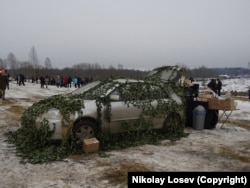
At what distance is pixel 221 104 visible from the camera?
10625 millimetres

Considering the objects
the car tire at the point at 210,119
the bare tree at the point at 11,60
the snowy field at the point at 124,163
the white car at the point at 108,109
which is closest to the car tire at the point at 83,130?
the white car at the point at 108,109

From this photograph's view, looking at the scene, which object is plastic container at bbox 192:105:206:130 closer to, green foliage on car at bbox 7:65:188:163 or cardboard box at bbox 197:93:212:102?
cardboard box at bbox 197:93:212:102

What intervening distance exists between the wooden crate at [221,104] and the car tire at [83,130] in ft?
15.4

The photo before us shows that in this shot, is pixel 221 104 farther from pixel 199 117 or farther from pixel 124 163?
pixel 124 163

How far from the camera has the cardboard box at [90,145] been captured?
24.1ft

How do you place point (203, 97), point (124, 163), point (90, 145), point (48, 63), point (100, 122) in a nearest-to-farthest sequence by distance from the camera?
point (124, 163) < point (90, 145) < point (100, 122) < point (203, 97) < point (48, 63)

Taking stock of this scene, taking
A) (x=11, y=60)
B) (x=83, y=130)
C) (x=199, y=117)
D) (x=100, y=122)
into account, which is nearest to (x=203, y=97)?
(x=199, y=117)

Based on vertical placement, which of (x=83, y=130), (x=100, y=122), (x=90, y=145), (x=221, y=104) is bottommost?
(x=90, y=145)

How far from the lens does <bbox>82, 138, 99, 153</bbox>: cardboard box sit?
24.1 ft

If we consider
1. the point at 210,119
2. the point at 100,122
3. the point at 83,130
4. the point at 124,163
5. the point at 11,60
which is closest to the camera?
the point at 124,163

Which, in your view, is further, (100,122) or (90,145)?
(100,122)

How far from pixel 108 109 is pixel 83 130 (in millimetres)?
808

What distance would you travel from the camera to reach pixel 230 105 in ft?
34.2

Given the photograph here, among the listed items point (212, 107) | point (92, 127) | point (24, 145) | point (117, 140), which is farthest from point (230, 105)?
point (24, 145)
